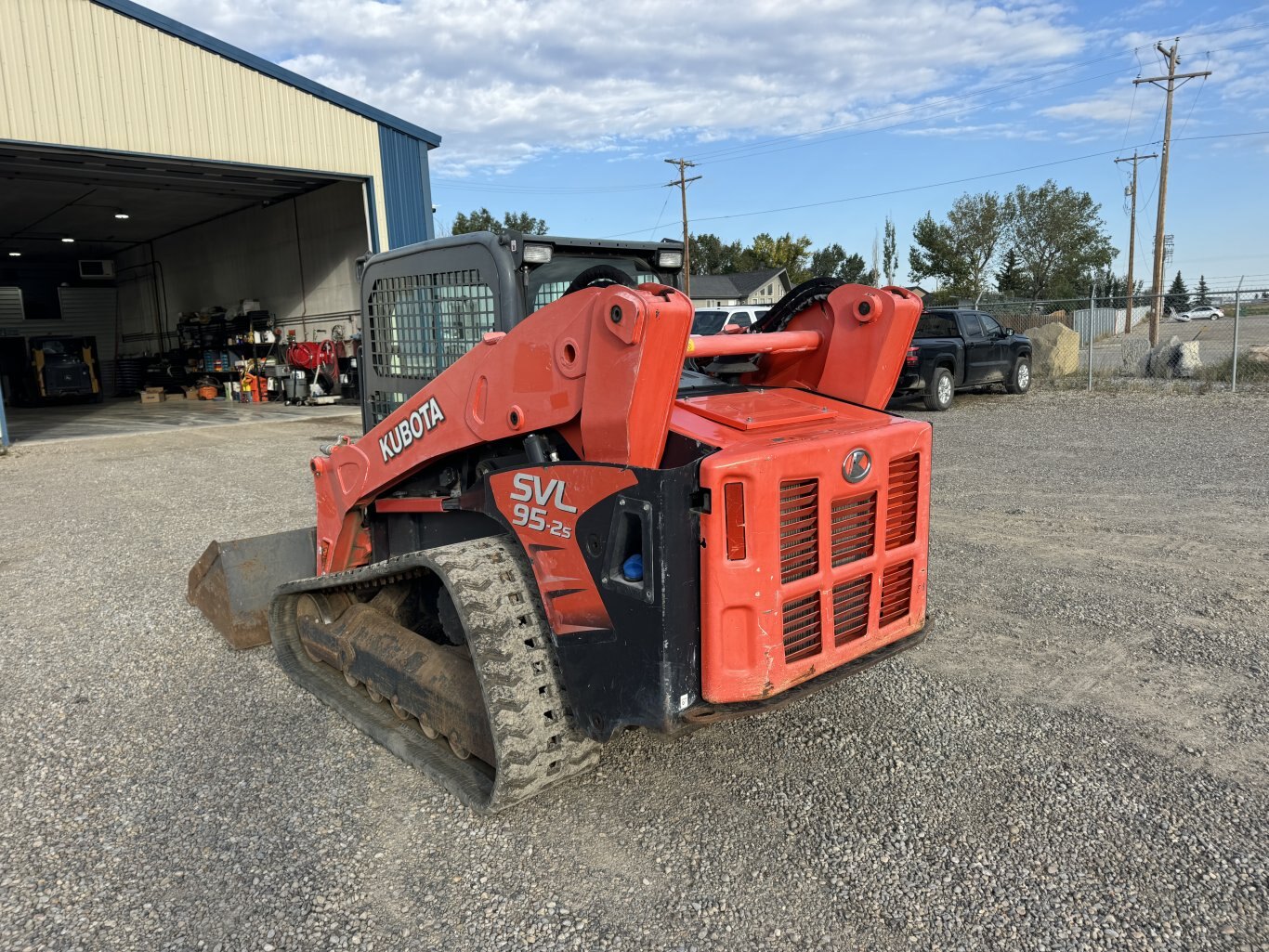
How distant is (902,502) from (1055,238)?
57.9 meters

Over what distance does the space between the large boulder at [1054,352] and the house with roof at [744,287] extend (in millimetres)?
37727

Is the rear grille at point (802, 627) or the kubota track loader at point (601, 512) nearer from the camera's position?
the kubota track loader at point (601, 512)

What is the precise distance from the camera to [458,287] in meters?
3.88

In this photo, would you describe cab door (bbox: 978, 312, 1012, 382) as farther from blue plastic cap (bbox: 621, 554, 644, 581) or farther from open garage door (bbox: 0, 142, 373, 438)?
blue plastic cap (bbox: 621, 554, 644, 581)

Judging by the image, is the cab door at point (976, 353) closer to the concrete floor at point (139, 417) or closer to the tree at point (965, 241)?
the concrete floor at point (139, 417)

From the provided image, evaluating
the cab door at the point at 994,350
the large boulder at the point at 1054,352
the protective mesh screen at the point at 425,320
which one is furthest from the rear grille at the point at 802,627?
the large boulder at the point at 1054,352

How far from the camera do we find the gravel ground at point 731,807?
265cm

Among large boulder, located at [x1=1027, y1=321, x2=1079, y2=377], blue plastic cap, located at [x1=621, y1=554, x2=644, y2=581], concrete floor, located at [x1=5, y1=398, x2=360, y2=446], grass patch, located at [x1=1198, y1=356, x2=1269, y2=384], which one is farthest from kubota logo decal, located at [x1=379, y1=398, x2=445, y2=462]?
large boulder, located at [x1=1027, y1=321, x2=1079, y2=377]

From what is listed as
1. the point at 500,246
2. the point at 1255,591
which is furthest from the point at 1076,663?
→ the point at 500,246

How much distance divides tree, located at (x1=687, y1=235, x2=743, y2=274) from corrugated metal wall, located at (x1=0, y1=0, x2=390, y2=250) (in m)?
61.4

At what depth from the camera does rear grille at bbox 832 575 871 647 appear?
3.12m

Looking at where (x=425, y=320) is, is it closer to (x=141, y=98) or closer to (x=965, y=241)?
(x=141, y=98)

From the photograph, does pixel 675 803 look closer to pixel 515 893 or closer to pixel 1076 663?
pixel 515 893

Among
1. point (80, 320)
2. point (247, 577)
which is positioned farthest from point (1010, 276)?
point (247, 577)
